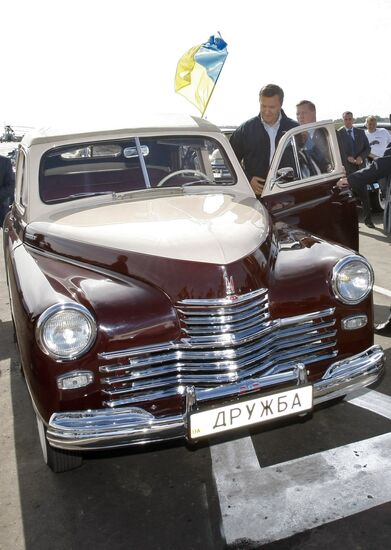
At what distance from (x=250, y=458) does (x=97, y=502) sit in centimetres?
83

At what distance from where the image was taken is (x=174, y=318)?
2.74 meters

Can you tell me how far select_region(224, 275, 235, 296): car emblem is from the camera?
2795 millimetres

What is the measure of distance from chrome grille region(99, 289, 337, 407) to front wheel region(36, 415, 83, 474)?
0.54 metres

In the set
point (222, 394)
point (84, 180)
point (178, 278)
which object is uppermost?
point (84, 180)

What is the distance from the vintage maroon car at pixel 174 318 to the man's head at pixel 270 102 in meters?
1.43

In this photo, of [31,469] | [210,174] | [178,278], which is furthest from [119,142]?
[31,469]

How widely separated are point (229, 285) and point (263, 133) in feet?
9.01

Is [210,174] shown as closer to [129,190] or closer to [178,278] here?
[129,190]

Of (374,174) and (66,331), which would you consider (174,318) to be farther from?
(374,174)

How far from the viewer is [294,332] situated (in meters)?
2.92

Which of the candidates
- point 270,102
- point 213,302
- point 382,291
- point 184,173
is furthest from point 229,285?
point 382,291

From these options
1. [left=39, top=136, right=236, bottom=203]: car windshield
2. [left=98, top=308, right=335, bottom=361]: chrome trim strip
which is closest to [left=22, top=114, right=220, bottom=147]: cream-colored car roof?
[left=39, top=136, right=236, bottom=203]: car windshield

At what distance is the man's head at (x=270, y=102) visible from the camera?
5074mm

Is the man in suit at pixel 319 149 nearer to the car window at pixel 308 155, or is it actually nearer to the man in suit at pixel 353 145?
the car window at pixel 308 155
